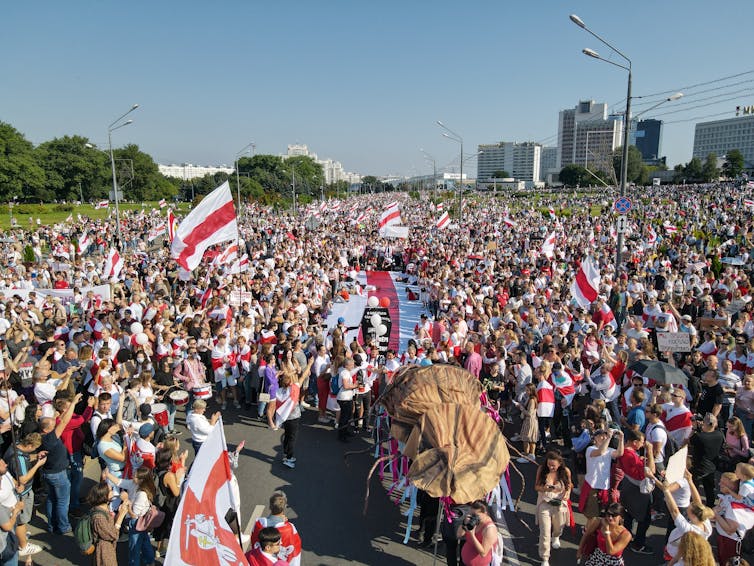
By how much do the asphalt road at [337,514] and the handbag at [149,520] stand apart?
884 mm

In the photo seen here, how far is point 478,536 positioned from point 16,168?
236 feet

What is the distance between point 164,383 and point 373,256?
57.2 ft

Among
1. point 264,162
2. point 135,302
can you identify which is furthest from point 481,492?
point 264,162

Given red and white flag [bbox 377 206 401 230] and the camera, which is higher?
red and white flag [bbox 377 206 401 230]

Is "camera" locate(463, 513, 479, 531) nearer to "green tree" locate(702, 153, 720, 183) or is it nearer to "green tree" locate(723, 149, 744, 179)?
"green tree" locate(723, 149, 744, 179)

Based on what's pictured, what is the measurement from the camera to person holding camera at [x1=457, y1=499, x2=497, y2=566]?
13.7 ft

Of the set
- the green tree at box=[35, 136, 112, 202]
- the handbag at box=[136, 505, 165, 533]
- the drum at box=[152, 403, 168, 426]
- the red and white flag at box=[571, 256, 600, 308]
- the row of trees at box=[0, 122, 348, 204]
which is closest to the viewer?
the handbag at box=[136, 505, 165, 533]

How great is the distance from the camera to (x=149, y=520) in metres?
4.94

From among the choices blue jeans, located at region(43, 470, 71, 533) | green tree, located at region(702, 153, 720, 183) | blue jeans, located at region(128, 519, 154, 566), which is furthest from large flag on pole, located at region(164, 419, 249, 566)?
green tree, located at region(702, 153, 720, 183)

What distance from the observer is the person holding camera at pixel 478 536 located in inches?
165

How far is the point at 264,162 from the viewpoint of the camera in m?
124

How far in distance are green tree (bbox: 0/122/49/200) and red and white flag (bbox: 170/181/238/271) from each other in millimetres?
61703

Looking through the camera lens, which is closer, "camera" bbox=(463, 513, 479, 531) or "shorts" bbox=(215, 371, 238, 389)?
"camera" bbox=(463, 513, 479, 531)

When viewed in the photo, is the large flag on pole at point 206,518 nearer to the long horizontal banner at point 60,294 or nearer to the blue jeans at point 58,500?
the blue jeans at point 58,500
